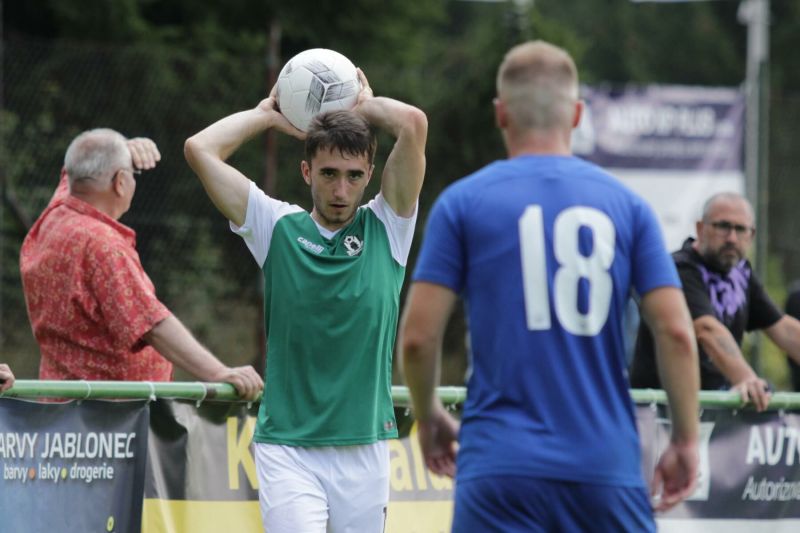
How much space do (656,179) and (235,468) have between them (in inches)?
375

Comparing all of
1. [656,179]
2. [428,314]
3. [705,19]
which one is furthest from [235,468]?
[705,19]

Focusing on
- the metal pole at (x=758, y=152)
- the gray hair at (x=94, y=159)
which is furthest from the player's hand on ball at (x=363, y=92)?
the metal pole at (x=758, y=152)

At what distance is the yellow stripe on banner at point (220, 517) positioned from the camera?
19.9 ft

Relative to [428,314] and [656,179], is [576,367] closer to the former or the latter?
[428,314]

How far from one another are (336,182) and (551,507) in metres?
1.89

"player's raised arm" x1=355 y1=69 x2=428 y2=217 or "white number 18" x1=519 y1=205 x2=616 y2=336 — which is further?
"player's raised arm" x1=355 y1=69 x2=428 y2=217

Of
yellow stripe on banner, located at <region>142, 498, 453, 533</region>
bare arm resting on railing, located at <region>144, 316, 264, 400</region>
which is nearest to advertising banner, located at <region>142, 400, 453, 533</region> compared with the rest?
yellow stripe on banner, located at <region>142, 498, 453, 533</region>

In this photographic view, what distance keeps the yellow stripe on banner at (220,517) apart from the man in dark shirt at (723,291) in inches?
78.2

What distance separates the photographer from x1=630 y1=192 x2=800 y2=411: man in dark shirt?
7805mm

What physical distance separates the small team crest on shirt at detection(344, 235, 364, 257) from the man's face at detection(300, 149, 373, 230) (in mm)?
85

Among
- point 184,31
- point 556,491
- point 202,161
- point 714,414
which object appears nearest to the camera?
point 556,491

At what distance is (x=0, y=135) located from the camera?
505 inches

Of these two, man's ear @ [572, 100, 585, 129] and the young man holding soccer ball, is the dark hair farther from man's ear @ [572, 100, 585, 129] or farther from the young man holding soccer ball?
man's ear @ [572, 100, 585, 129]

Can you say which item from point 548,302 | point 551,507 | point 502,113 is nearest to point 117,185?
point 502,113
